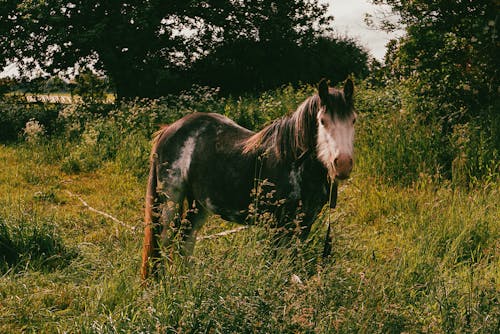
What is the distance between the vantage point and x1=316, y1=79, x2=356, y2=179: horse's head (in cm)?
301

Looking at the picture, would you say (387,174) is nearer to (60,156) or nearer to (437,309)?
(437,309)

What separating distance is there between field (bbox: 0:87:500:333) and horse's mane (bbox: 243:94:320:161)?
0.62m

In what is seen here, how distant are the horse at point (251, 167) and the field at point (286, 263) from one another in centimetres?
23

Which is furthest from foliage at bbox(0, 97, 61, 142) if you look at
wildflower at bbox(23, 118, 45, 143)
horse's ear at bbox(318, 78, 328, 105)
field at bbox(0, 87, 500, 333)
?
horse's ear at bbox(318, 78, 328, 105)

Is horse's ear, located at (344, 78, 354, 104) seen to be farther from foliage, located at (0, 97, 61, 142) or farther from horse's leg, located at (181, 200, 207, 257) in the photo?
foliage, located at (0, 97, 61, 142)

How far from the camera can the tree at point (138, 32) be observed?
597 inches

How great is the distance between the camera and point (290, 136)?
11.6ft

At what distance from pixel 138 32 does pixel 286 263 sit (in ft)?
46.0

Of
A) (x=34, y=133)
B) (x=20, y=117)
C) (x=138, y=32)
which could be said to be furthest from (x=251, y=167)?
(x=138, y=32)

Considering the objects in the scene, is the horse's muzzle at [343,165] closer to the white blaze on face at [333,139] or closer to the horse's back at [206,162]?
the white blaze on face at [333,139]

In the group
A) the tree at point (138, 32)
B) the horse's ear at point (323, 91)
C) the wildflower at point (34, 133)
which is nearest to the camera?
the horse's ear at point (323, 91)

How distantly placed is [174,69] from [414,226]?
1453 cm

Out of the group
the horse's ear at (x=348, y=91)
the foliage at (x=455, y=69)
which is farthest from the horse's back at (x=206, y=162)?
the foliage at (x=455, y=69)

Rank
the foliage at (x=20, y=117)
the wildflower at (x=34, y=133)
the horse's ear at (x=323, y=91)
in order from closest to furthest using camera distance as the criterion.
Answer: the horse's ear at (x=323, y=91), the wildflower at (x=34, y=133), the foliage at (x=20, y=117)
